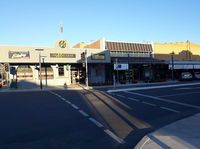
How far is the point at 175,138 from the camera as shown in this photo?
5.43m

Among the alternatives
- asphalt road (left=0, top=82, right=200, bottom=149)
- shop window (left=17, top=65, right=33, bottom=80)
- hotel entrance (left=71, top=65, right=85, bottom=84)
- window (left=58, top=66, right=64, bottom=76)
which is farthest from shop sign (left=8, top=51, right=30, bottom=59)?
asphalt road (left=0, top=82, right=200, bottom=149)

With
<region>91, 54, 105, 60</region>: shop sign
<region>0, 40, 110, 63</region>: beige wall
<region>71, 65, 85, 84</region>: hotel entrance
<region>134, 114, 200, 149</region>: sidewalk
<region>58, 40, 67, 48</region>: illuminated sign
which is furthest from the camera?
<region>71, 65, 85, 84</region>: hotel entrance

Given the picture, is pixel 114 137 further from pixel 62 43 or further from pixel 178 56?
pixel 178 56

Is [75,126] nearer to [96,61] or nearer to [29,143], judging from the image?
[29,143]

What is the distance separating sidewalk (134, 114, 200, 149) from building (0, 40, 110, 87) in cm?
2211

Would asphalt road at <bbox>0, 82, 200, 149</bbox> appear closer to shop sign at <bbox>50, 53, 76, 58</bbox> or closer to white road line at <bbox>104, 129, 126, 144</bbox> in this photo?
white road line at <bbox>104, 129, 126, 144</bbox>

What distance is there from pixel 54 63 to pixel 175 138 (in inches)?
1079

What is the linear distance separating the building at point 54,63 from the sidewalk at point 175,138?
22.1 metres

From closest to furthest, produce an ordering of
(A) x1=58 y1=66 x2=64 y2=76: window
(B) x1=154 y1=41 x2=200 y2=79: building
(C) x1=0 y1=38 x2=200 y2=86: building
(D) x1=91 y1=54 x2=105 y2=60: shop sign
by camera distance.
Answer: (C) x1=0 y1=38 x2=200 y2=86: building → (A) x1=58 y1=66 x2=64 y2=76: window → (D) x1=91 y1=54 x2=105 y2=60: shop sign → (B) x1=154 y1=41 x2=200 y2=79: building

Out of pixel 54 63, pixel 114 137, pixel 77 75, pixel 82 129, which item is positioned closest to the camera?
pixel 114 137

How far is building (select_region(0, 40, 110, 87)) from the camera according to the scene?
27.6 metres

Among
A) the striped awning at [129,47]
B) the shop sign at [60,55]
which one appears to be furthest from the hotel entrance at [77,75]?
the striped awning at [129,47]

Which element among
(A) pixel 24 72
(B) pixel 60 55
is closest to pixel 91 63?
(B) pixel 60 55

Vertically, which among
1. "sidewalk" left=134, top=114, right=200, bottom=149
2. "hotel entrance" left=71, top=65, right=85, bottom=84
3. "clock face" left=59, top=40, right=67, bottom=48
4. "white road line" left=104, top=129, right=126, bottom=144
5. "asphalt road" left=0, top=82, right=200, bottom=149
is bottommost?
"asphalt road" left=0, top=82, right=200, bottom=149
